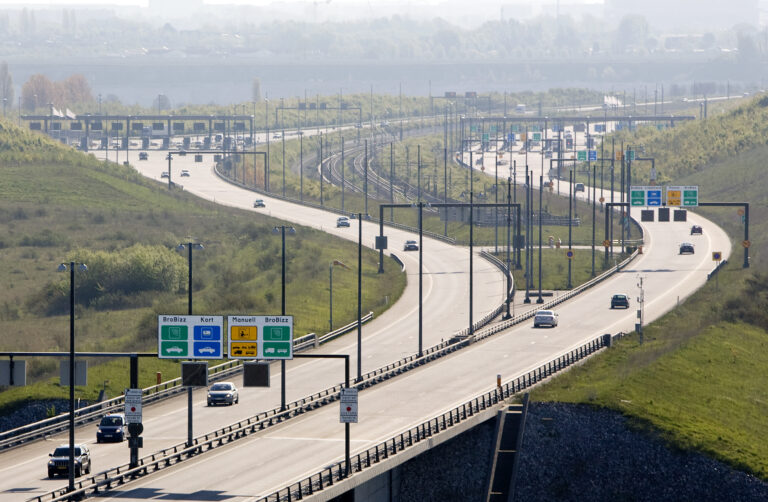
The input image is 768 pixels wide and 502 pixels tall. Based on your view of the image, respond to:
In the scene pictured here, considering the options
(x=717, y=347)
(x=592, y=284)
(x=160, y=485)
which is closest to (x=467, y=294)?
(x=592, y=284)

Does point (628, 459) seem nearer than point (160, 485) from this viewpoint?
No

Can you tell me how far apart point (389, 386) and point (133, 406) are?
23303 millimetres

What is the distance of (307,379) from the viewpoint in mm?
81500

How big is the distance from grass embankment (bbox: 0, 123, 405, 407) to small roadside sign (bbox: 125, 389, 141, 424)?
20549 mm

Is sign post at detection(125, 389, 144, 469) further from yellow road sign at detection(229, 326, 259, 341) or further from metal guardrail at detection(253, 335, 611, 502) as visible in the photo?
metal guardrail at detection(253, 335, 611, 502)

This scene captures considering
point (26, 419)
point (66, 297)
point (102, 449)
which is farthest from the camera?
point (66, 297)

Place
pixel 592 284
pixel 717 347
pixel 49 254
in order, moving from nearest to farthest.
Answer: pixel 717 347
pixel 592 284
pixel 49 254

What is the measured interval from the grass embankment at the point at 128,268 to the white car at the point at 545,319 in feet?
44.0

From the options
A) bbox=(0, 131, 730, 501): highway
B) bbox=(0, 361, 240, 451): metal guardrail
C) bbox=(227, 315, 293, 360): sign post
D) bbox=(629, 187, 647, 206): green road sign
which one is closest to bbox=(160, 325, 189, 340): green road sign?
bbox=(227, 315, 293, 360): sign post

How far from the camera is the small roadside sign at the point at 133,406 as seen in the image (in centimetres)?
5603

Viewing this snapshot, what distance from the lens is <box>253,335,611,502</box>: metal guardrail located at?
51.6 meters

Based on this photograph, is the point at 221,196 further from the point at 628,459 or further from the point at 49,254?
the point at 628,459

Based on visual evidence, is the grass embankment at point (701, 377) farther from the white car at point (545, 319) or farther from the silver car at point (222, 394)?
the silver car at point (222, 394)

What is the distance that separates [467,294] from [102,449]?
5616 centimetres
